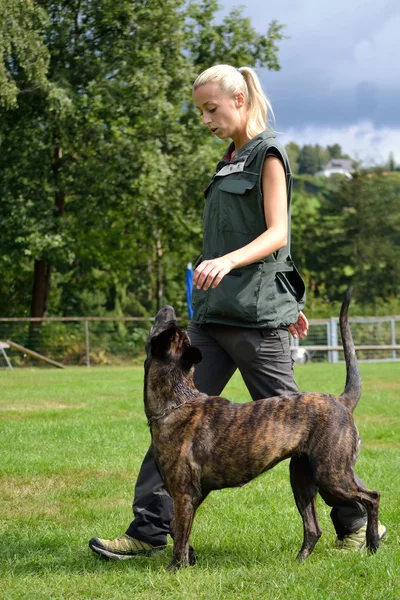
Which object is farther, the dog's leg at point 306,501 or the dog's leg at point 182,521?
the dog's leg at point 306,501

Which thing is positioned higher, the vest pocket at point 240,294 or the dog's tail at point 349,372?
the vest pocket at point 240,294

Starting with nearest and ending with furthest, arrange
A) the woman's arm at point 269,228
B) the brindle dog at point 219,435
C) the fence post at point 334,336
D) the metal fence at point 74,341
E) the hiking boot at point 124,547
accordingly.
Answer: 1. the woman's arm at point 269,228
2. the brindle dog at point 219,435
3. the hiking boot at point 124,547
4. the metal fence at point 74,341
5. the fence post at point 334,336

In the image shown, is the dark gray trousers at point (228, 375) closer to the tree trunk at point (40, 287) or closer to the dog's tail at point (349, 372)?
the dog's tail at point (349, 372)

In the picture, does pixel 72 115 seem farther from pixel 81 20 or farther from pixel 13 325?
pixel 13 325

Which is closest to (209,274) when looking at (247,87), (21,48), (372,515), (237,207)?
(237,207)

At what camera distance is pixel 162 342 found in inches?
153

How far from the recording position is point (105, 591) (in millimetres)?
3764

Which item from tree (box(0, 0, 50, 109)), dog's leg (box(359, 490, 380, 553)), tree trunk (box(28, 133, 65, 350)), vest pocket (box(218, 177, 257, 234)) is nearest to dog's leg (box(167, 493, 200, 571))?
dog's leg (box(359, 490, 380, 553))

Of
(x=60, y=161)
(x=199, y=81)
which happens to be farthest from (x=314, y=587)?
(x=60, y=161)

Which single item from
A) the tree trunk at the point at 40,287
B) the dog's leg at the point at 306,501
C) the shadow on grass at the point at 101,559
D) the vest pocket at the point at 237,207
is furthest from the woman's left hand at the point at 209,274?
the tree trunk at the point at 40,287

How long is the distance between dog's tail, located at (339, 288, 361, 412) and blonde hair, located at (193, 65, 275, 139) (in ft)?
3.24

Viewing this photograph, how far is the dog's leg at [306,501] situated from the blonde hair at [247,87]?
67.5 inches

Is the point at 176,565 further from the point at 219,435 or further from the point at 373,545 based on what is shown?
the point at 373,545

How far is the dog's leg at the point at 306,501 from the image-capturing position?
13.7 feet
